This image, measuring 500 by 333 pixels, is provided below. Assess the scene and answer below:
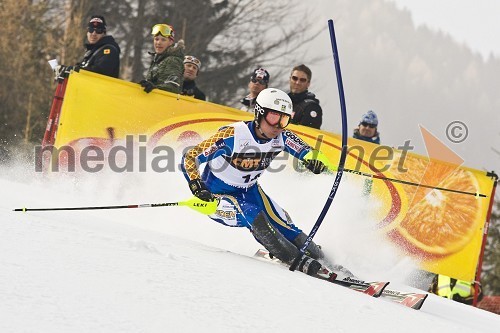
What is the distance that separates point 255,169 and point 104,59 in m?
2.84

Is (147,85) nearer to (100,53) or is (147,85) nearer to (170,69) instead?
(170,69)

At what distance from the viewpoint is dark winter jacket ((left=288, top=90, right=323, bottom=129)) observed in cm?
771

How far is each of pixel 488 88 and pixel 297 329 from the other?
72020 mm

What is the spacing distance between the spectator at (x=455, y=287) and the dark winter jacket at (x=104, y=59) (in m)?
4.19

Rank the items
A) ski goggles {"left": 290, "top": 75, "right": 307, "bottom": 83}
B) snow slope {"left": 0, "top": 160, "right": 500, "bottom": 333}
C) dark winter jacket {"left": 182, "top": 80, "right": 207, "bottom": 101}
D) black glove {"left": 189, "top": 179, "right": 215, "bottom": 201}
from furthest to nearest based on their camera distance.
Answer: dark winter jacket {"left": 182, "top": 80, "right": 207, "bottom": 101}, ski goggles {"left": 290, "top": 75, "right": 307, "bottom": 83}, black glove {"left": 189, "top": 179, "right": 215, "bottom": 201}, snow slope {"left": 0, "top": 160, "right": 500, "bottom": 333}

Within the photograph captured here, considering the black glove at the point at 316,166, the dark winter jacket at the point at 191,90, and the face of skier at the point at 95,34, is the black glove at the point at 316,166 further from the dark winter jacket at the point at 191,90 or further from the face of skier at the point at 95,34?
the face of skier at the point at 95,34

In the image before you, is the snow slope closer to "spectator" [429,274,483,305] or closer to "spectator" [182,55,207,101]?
"spectator" [429,274,483,305]

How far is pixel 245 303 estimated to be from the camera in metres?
3.47

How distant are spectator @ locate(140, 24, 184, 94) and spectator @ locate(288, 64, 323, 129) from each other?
1248 millimetres

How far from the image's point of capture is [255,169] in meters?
5.81

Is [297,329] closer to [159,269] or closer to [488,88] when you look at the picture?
[159,269]

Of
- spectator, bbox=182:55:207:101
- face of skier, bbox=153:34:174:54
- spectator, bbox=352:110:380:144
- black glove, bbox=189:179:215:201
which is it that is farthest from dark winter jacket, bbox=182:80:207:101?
black glove, bbox=189:179:215:201

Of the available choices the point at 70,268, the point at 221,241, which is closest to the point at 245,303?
the point at 70,268

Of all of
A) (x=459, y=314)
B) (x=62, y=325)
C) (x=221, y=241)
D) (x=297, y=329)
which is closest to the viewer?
(x=62, y=325)
